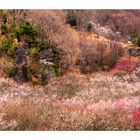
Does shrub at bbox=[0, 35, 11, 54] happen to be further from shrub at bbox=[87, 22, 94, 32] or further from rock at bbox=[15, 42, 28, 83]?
shrub at bbox=[87, 22, 94, 32]

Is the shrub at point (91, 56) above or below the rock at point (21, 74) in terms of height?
above

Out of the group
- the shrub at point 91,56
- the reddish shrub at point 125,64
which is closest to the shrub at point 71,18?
the shrub at point 91,56

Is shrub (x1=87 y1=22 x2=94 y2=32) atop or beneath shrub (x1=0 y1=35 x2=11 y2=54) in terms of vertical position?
atop

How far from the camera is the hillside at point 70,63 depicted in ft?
32.7

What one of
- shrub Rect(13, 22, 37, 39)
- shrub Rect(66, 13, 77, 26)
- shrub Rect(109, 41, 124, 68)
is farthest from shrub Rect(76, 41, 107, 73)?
shrub Rect(13, 22, 37, 39)

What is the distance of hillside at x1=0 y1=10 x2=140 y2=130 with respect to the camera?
9961 mm

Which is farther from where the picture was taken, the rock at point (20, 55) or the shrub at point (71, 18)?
the shrub at point (71, 18)

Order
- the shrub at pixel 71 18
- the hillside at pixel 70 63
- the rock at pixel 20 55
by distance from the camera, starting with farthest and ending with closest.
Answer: the shrub at pixel 71 18 < the rock at pixel 20 55 < the hillside at pixel 70 63

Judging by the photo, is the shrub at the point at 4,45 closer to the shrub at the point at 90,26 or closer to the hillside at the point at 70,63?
the hillside at the point at 70,63
